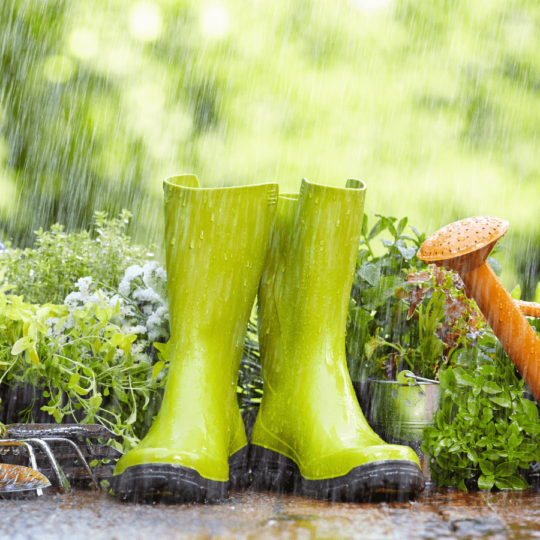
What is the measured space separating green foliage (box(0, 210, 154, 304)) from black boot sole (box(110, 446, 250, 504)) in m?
0.61

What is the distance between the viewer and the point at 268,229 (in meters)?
0.81

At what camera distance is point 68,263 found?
1211mm

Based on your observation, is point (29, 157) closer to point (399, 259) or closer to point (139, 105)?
point (139, 105)

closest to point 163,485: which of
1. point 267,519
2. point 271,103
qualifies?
point 267,519

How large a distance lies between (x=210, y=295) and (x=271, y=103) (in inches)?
95.2

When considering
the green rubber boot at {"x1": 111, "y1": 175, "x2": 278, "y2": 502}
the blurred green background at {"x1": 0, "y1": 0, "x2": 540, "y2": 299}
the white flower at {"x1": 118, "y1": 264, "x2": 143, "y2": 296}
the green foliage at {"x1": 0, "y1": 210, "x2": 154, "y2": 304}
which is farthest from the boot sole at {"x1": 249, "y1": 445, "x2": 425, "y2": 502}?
the blurred green background at {"x1": 0, "y1": 0, "x2": 540, "y2": 299}

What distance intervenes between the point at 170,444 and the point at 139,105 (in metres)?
2.58

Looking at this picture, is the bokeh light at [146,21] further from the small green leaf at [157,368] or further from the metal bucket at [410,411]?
the metal bucket at [410,411]

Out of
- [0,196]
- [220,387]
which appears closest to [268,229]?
[220,387]

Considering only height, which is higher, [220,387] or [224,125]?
[224,125]

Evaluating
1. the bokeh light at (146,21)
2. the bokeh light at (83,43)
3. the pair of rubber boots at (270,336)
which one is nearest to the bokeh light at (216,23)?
the bokeh light at (146,21)

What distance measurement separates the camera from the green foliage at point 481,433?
0.78m

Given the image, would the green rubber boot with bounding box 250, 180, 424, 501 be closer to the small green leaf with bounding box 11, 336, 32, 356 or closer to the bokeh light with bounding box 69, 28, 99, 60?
the small green leaf with bounding box 11, 336, 32, 356

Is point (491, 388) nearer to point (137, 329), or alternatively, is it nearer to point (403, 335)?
point (403, 335)
